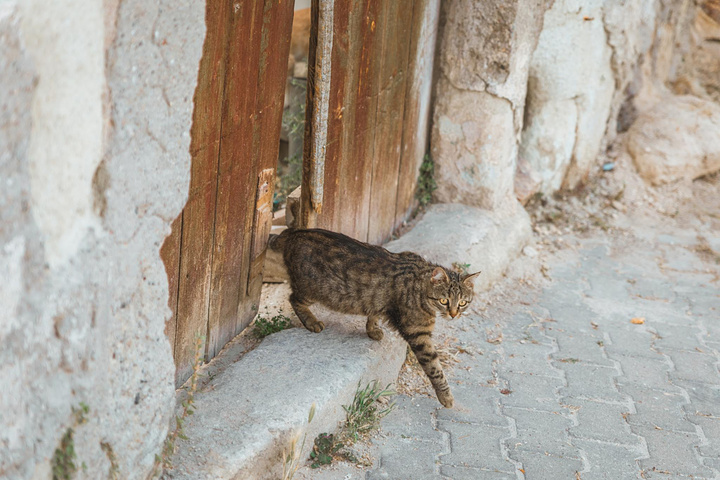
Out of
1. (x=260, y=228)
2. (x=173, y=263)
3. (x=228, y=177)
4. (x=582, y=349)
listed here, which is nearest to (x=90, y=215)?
(x=173, y=263)

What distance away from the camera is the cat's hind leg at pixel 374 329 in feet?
13.9

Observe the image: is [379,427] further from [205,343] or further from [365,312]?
[205,343]

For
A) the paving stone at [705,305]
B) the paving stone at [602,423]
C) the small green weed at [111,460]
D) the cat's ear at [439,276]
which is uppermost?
the cat's ear at [439,276]

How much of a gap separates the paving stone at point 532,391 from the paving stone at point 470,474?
0.69 metres

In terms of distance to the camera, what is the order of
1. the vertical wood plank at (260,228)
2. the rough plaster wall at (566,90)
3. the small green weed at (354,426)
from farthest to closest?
the rough plaster wall at (566,90), the vertical wood plank at (260,228), the small green weed at (354,426)

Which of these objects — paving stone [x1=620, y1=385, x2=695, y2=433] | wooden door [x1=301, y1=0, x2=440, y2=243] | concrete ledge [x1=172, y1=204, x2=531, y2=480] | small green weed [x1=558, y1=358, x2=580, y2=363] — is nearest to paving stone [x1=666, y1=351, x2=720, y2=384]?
paving stone [x1=620, y1=385, x2=695, y2=433]

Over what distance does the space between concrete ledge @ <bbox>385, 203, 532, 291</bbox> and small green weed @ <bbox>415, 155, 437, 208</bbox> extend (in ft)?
0.32

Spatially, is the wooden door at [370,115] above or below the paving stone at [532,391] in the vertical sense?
above

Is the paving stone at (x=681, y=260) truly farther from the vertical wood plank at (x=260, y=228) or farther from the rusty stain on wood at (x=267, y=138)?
the vertical wood plank at (x=260, y=228)

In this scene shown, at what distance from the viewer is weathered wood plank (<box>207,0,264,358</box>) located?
3406mm

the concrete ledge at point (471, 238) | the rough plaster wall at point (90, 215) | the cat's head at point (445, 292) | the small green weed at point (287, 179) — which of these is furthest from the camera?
the small green weed at point (287, 179)

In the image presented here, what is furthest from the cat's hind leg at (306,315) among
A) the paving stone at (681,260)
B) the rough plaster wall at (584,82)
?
the paving stone at (681,260)

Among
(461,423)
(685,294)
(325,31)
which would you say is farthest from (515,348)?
(325,31)

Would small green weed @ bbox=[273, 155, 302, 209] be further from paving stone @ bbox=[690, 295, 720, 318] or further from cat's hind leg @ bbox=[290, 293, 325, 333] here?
paving stone @ bbox=[690, 295, 720, 318]
